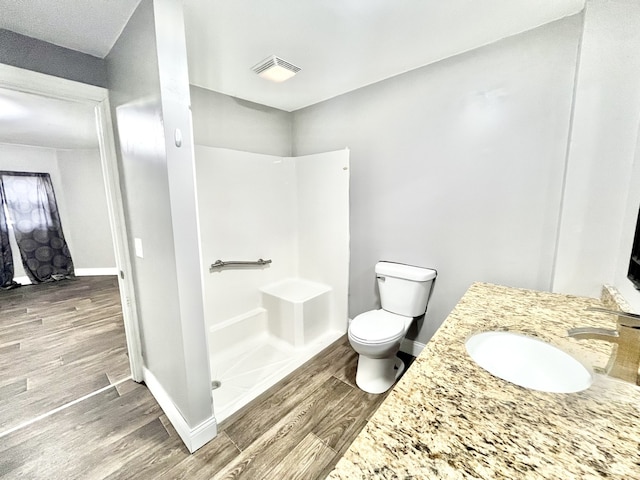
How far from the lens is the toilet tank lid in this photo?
1952 mm

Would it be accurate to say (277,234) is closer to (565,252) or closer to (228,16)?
(228,16)

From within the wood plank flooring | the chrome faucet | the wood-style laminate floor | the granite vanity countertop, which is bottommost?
the wood-style laminate floor

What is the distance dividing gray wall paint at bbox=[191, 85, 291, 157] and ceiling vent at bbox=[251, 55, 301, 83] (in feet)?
1.73

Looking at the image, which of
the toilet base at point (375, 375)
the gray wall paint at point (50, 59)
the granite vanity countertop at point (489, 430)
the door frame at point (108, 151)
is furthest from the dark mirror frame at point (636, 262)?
the gray wall paint at point (50, 59)

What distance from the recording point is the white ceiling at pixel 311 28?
1295 mm

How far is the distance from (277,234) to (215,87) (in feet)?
4.75

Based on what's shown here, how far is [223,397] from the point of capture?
187cm

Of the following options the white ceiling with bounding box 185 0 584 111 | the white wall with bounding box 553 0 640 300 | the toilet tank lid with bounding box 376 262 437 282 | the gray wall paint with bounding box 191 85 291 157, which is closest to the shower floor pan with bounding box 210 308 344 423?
the toilet tank lid with bounding box 376 262 437 282

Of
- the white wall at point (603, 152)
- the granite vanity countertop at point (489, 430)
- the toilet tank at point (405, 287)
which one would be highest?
the white wall at point (603, 152)

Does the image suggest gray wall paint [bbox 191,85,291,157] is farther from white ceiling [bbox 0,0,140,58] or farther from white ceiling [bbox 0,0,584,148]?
white ceiling [bbox 0,0,140,58]

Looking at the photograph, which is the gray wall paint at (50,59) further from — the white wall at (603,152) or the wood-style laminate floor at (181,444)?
the white wall at (603,152)

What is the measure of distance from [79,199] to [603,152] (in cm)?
685

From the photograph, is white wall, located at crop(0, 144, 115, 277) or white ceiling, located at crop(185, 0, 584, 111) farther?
white wall, located at crop(0, 144, 115, 277)

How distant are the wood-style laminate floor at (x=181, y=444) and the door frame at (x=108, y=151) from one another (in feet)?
1.28
